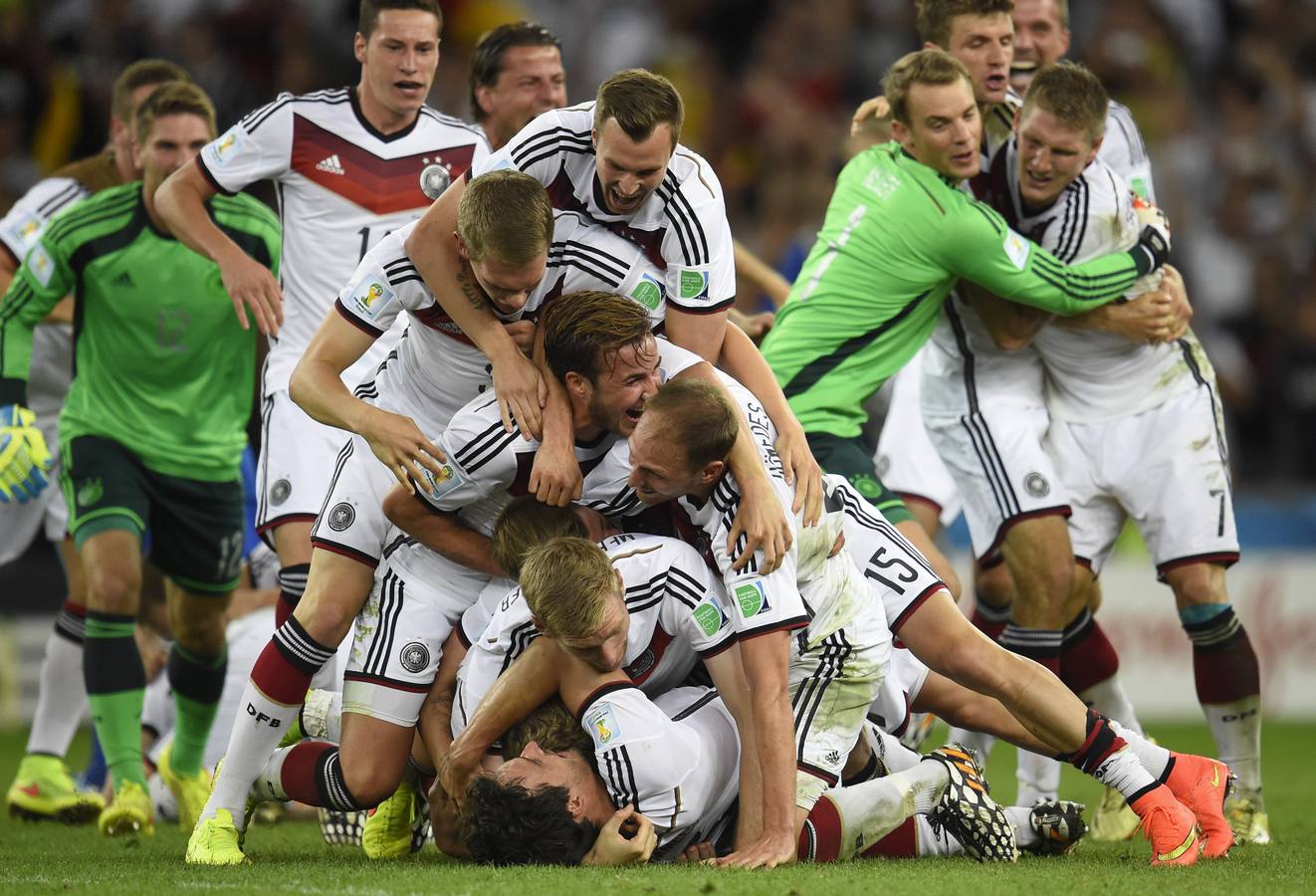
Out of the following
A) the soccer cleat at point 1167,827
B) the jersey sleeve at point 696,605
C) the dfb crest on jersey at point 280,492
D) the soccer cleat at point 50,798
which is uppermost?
the jersey sleeve at point 696,605

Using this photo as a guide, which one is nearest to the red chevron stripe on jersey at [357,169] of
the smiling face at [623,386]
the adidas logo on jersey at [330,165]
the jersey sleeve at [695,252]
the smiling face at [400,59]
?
the adidas logo on jersey at [330,165]

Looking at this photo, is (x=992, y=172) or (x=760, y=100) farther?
(x=760, y=100)

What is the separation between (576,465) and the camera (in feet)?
18.2

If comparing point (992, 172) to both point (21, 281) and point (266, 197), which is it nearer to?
point (21, 281)

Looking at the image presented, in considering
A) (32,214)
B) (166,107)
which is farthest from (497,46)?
(32,214)

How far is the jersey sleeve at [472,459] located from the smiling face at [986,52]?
2.83 m

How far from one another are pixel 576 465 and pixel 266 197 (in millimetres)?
7616

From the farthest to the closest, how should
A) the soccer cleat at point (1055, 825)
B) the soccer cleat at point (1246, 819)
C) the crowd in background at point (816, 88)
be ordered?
the crowd in background at point (816, 88), the soccer cleat at point (1246, 819), the soccer cleat at point (1055, 825)

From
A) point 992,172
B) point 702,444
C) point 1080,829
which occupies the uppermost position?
point 992,172

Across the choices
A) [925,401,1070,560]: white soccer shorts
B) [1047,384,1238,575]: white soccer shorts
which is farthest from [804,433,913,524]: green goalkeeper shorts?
[1047,384,1238,575]: white soccer shorts

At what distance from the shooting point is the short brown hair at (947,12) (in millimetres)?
7426

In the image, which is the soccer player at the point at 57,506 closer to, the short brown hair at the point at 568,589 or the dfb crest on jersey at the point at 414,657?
the dfb crest on jersey at the point at 414,657

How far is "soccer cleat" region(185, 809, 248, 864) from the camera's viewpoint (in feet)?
18.5

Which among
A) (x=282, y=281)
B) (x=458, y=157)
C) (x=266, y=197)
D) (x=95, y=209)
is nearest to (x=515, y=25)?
(x=458, y=157)
